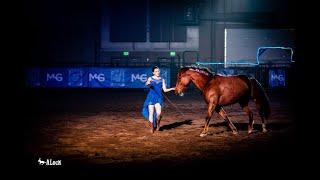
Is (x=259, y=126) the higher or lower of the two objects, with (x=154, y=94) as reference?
lower

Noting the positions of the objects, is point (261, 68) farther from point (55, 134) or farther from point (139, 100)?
point (55, 134)

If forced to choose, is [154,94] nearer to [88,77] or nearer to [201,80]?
[201,80]

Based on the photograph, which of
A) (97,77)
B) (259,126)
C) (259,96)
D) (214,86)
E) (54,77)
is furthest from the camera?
(97,77)

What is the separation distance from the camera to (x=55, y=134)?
11109 mm

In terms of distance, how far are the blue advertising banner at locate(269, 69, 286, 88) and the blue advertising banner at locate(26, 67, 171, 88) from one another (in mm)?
5743

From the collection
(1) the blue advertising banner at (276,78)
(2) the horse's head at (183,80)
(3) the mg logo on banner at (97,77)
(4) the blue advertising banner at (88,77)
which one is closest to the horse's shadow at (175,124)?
(2) the horse's head at (183,80)

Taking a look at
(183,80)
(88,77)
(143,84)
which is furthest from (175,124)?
(88,77)

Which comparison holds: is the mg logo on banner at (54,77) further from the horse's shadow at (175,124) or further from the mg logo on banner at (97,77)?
the horse's shadow at (175,124)

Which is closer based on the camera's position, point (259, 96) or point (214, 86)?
point (214, 86)

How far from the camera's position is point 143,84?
80.2ft

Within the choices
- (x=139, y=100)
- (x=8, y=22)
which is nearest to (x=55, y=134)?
(x=139, y=100)

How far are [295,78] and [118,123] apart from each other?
14.1m

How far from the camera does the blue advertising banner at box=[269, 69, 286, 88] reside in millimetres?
24328

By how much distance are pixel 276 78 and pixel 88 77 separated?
34.2 feet
